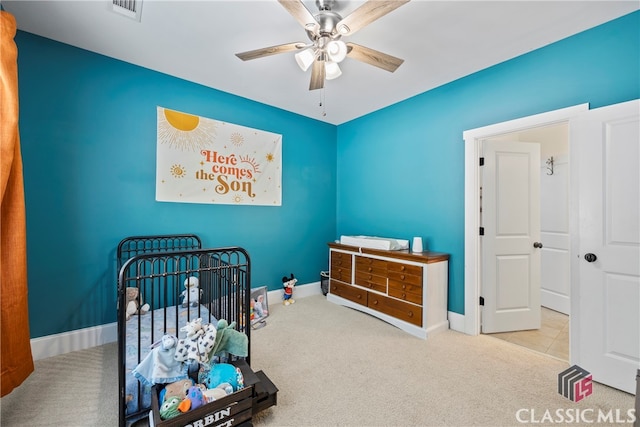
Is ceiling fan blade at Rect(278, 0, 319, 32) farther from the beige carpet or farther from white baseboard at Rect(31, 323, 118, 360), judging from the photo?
white baseboard at Rect(31, 323, 118, 360)

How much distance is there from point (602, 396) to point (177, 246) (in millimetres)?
3604

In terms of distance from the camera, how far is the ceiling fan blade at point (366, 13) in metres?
1.40

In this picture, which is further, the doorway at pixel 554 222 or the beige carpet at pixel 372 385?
the doorway at pixel 554 222

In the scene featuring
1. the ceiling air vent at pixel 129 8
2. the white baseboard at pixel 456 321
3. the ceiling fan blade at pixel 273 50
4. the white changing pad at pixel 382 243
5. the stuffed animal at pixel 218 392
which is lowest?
the white baseboard at pixel 456 321

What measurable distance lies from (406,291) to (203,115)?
288 centimetres

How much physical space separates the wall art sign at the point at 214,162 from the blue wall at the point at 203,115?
0.33 ft

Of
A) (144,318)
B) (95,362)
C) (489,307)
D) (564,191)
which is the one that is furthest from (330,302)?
(564,191)

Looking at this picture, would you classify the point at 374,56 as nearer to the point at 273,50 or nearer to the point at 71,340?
the point at 273,50

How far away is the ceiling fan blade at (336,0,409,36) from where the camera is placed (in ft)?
4.58

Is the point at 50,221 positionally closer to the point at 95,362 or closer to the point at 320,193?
the point at 95,362

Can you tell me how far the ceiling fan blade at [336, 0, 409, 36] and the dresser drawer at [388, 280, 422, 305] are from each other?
2229 millimetres

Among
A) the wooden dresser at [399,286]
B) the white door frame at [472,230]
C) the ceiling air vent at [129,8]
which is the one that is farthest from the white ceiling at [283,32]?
the wooden dresser at [399,286]

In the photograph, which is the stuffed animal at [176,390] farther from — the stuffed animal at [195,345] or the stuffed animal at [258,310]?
the stuffed animal at [258,310]

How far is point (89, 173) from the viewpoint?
237 centimetres
